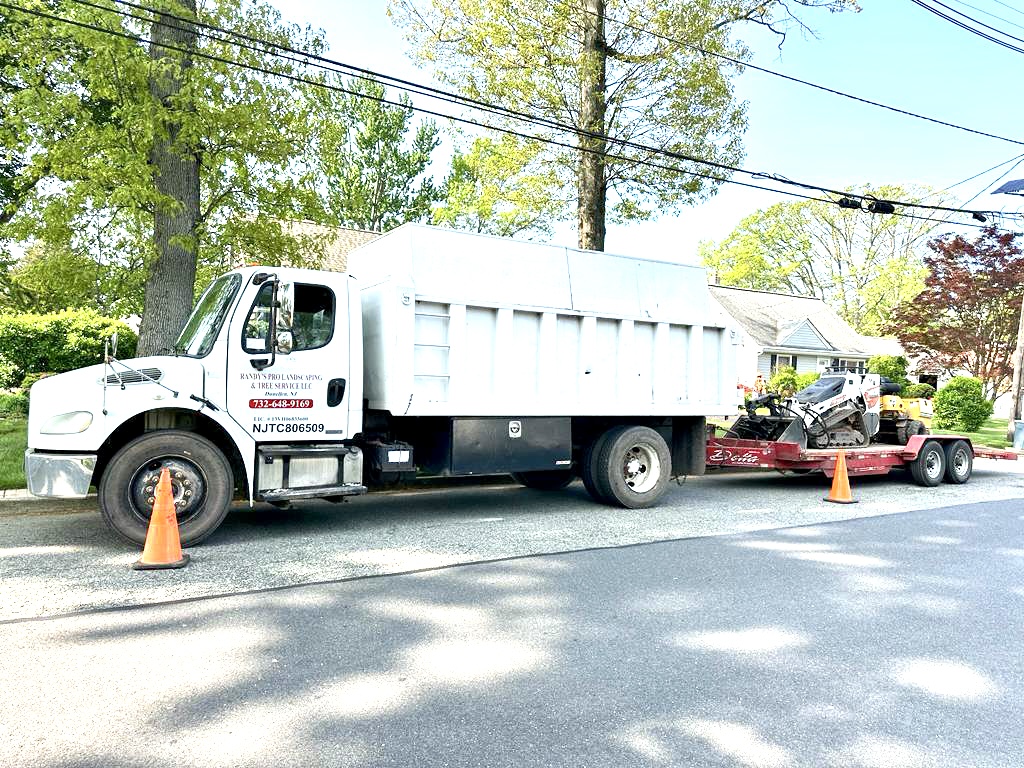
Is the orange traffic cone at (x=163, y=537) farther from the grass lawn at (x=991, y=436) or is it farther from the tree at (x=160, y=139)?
the grass lawn at (x=991, y=436)

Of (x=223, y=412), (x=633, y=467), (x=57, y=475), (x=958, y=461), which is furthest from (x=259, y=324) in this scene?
(x=958, y=461)

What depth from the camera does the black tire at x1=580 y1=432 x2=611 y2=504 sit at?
30.3 feet

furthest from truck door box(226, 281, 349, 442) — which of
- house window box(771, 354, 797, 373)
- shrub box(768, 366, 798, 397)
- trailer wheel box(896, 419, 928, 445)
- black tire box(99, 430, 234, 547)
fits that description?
house window box(771, 354, 797, 373)

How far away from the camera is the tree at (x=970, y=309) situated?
89.2 feet

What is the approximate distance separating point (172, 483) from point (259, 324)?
5.50 feet

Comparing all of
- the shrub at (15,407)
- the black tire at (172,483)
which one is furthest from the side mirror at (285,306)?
the shrub at (15,407)

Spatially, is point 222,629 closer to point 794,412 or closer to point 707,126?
point 794,412

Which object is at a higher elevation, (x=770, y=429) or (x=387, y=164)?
(x=387, y=164)

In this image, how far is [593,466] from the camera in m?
9.25

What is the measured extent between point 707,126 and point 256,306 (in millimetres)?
10532

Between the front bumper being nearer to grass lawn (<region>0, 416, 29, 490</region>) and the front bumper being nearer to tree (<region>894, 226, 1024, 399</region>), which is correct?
grass lawn (<region>0, 416, 29, 490</region>)

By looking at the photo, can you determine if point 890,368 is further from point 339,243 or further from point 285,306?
point 285,306

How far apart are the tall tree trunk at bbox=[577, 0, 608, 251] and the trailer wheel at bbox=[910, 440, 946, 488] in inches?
258

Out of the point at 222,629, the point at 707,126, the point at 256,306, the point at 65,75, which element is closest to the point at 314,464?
the point at 256,306
